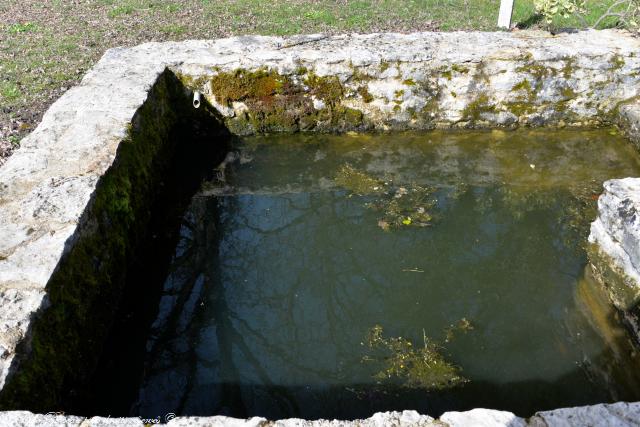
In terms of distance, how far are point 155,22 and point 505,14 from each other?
6.42 meters

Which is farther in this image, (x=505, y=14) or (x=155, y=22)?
(x=155, y=22)

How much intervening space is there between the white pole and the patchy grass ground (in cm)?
20

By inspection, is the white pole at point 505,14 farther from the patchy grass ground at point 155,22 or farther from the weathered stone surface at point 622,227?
the weathered stone surface at point 622,227

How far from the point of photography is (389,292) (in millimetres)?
4168

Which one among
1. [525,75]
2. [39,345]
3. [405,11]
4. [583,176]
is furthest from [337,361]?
[405,11]

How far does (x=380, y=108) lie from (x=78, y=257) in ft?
13.7

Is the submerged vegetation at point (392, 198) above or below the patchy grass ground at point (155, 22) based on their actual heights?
below

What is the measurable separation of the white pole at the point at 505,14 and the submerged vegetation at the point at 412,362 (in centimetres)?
728

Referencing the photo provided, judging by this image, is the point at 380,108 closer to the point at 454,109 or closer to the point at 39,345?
the point at 454,109

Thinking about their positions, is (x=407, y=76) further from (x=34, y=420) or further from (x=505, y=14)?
(x=34, y=420)

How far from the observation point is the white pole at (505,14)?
9148mm

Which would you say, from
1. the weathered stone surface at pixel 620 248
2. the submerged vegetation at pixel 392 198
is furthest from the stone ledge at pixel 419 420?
the submerged vegetation at pixel 392 198

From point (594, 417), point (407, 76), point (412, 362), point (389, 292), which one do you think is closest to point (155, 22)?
point (407, 76)

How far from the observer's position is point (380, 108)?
650cm
